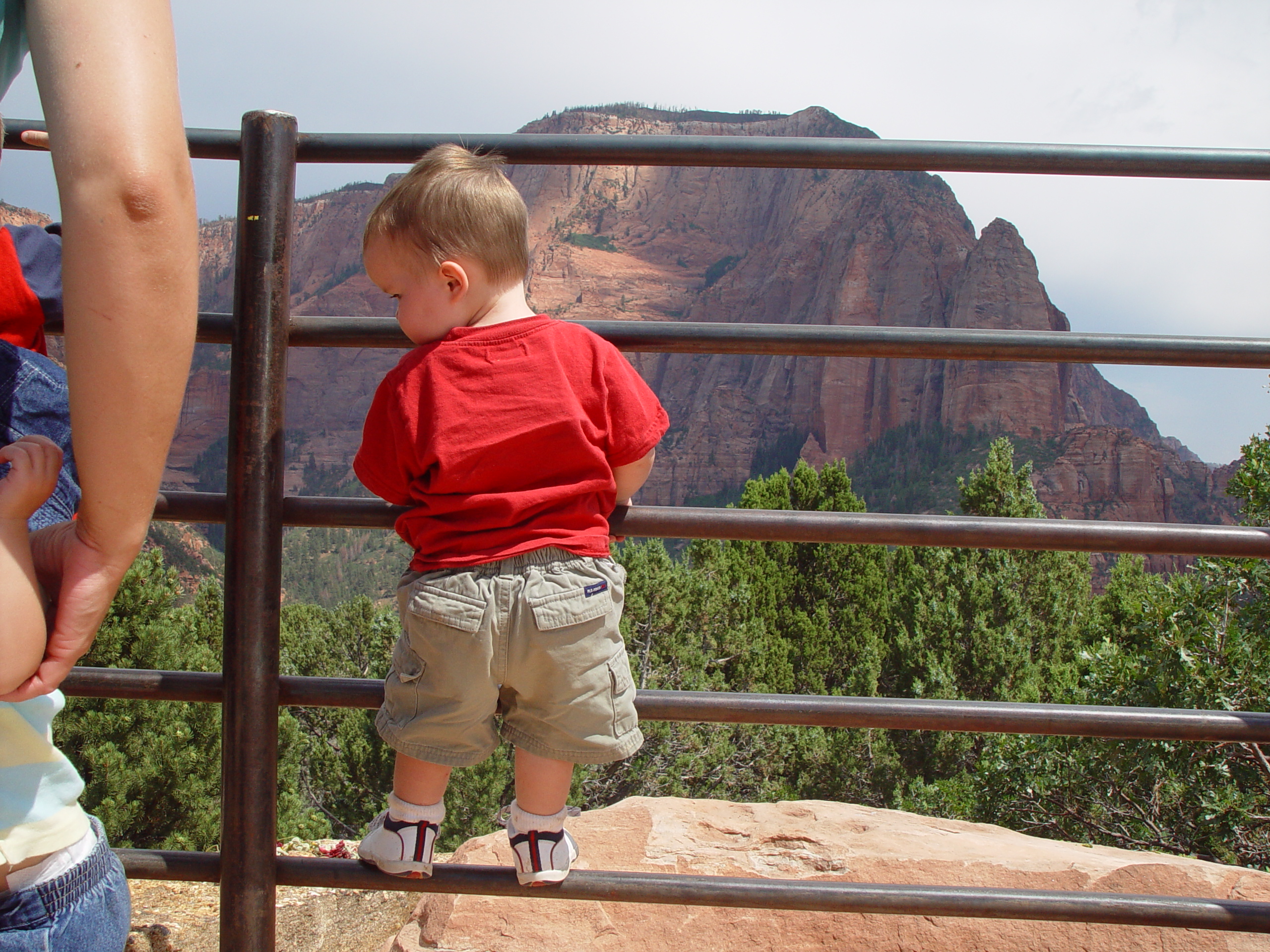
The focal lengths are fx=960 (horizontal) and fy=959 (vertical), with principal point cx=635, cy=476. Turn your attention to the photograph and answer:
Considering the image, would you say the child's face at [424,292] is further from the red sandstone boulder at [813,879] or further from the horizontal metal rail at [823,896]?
the red sandstone boulder at [813,879]

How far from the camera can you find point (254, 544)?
122cm

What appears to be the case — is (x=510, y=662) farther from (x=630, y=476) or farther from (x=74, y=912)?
(x=74, y=912)

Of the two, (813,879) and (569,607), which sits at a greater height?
(569,607)

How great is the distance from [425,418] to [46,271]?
43 centimetres

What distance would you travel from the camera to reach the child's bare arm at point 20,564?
67 centimetres

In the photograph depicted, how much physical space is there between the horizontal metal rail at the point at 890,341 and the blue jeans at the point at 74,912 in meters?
0.69

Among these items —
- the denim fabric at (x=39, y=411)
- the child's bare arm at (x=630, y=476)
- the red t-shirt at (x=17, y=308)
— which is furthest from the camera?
the child's bare arm at (x=630, y=476)

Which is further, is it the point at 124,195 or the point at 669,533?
the point at 669,533

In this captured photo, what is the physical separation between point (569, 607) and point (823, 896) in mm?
504

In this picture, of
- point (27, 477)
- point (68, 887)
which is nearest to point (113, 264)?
point (27, 477)

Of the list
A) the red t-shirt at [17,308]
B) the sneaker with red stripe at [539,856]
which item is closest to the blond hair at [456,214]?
the red t-shirt at [17,308]

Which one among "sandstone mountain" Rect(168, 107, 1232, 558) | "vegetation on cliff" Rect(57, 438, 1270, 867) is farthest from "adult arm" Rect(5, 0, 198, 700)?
"sandstone mountain" Rect(168, 107, 1232, 558)

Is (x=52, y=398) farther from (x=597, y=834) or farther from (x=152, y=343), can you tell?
(x=597, y=834)

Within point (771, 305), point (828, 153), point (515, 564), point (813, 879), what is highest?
point (771, 305)
